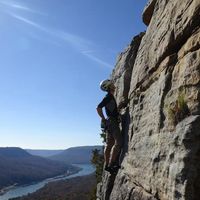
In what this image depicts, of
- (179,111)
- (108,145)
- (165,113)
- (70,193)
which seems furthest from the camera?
(70,193)

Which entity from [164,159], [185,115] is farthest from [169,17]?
[164,159]

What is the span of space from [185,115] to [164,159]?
3.10 feet

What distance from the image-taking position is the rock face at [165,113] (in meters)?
6.08

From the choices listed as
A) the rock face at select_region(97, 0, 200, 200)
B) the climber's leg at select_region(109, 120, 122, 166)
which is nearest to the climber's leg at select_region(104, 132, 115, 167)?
the climber's leg at select_region(109, 120, 122, 166)

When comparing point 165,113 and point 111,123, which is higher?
point 111,123

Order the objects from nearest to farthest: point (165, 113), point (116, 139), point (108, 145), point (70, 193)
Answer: point (165, 113)
point (116, 139)
point (108, 145)
point (70, 193)

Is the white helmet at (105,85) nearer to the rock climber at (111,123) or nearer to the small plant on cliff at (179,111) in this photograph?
the rock climber at (111,123)

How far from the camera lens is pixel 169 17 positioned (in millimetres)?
8055

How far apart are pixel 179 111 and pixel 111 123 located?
437cm

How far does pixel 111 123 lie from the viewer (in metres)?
10.9

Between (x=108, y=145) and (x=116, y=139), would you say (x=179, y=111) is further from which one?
(x=108, y=145)

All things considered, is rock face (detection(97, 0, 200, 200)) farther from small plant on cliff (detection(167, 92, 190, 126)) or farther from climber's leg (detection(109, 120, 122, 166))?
climber's leg (detection(109, 120, 122, 166))

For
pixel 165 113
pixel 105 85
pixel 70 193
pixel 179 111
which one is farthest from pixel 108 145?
pixel 70 193

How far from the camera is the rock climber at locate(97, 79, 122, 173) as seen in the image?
1083cm
